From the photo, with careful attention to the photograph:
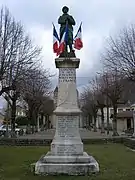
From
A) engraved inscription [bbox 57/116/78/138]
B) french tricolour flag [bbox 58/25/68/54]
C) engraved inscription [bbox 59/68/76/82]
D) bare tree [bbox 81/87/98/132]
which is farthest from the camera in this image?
bare tree [bbox 81/87/98/132]

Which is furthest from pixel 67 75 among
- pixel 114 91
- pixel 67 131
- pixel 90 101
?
pixel 90 101

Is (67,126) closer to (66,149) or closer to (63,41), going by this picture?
(66,149)

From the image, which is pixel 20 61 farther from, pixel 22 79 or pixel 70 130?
pixel 70 130

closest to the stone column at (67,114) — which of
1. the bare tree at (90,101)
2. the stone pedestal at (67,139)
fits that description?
the stone pedestal at (67,139)

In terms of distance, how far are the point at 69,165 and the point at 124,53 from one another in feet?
62.6

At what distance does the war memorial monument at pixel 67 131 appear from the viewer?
37.0ft

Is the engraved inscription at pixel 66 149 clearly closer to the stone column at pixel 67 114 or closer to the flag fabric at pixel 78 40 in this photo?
the stone column at pixel 67 114

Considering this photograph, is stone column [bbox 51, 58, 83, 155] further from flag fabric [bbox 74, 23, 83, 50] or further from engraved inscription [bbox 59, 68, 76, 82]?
flag fabric [bbox 74, 23, 83, 50]

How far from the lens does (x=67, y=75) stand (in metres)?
13.2

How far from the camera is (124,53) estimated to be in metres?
28.8

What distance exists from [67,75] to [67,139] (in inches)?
103

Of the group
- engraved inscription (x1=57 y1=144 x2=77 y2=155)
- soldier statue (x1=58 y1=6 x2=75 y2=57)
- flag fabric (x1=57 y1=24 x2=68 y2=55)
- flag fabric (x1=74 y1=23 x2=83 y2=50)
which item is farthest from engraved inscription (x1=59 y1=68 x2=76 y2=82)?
engraved inscription (x1=57 y1=144 x2=77 y2=155)

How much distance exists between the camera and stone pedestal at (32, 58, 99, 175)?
11266 millimetres

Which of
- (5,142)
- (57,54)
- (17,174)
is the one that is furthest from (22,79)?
(17,174)
